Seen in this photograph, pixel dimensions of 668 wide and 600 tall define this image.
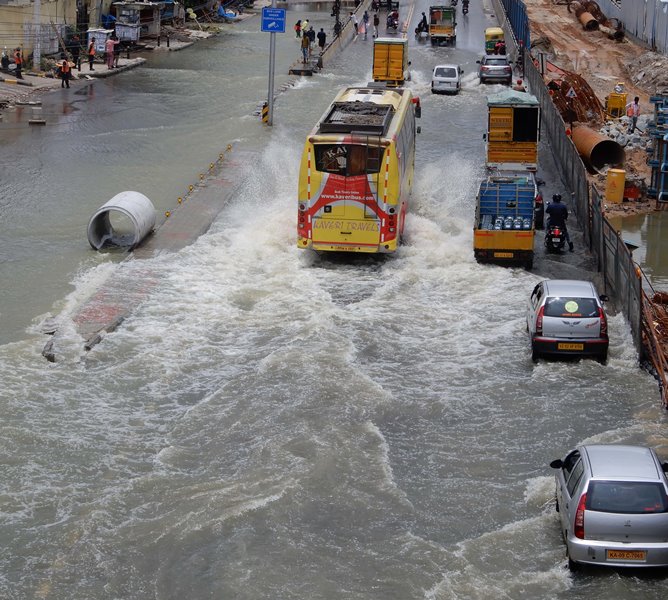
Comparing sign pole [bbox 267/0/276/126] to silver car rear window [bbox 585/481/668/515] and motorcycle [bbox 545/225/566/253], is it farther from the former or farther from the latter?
silver car rear window [bbox 585/481/668/515]

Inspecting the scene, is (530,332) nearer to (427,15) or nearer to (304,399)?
(304,399)

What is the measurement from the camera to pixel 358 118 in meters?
28.4

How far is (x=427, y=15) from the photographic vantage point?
80438 millimetres

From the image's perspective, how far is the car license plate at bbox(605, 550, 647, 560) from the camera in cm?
1416

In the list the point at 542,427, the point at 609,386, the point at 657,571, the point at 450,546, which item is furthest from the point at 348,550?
the point at 609,386

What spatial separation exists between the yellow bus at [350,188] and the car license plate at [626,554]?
13959mm

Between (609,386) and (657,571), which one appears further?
(609,386)

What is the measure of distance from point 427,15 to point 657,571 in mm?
69800

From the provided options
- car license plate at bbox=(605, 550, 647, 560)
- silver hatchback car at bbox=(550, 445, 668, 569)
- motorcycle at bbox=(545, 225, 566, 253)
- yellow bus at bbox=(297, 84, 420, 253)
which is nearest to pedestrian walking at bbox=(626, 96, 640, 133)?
motorcycle at bbox=(545, 225, 566, 253)

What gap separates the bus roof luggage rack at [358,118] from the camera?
2741 cm

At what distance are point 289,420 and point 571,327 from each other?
5.62m

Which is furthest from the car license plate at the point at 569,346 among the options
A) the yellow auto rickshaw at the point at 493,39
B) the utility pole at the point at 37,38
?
the yellow auto rickshaw at the point at 493,39

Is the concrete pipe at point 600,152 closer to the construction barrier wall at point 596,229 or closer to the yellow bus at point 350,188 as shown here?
the construction barrier wall at point 596,229

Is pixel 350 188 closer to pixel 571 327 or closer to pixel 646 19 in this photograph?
pixel 571 327
